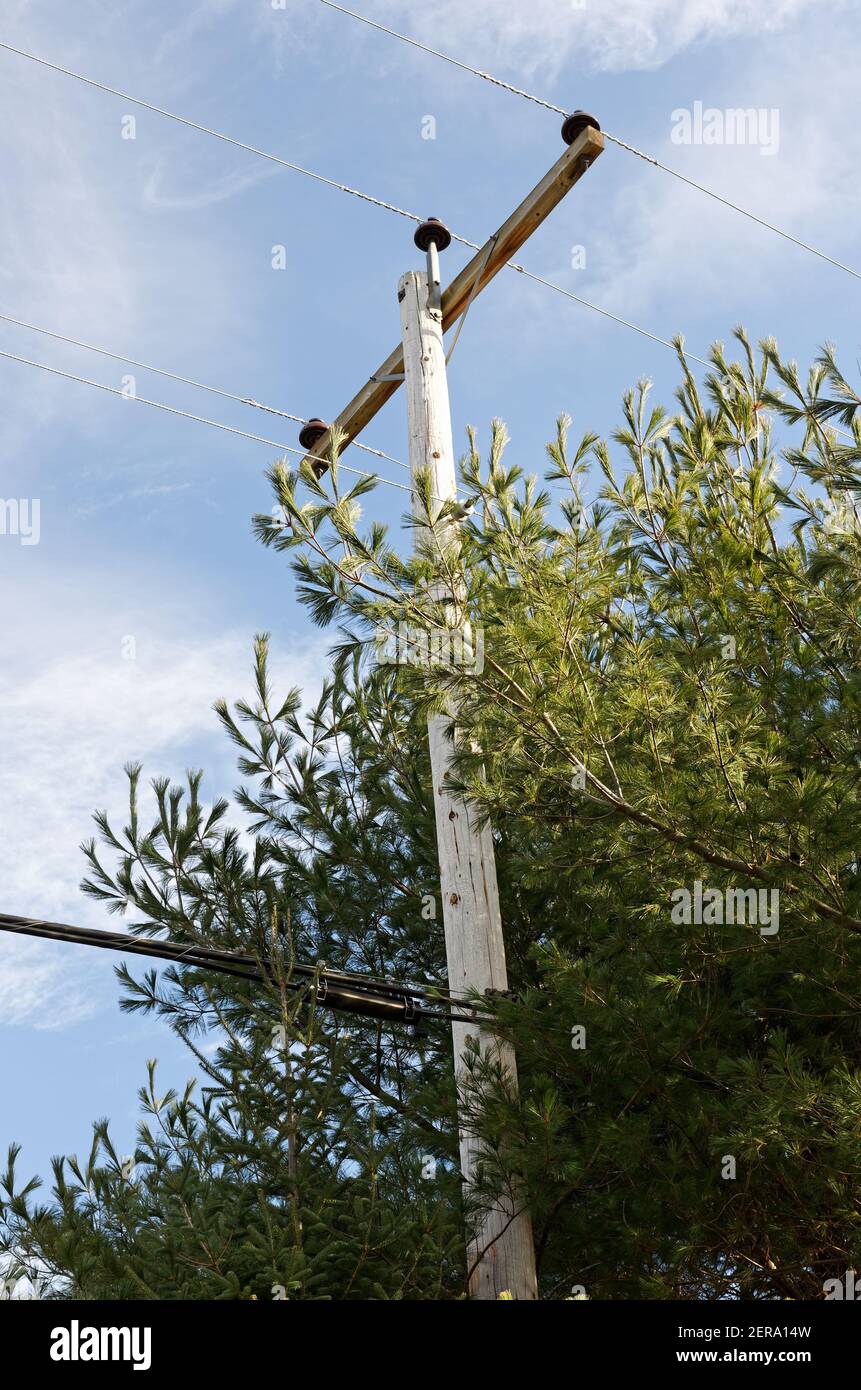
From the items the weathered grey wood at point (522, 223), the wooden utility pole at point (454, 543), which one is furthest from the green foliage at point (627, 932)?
the weathered grey wood at point (522, 223)

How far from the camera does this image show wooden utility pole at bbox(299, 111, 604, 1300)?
17.9 feet

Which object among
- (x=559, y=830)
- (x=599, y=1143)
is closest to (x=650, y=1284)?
→ (x=599, y=1143)

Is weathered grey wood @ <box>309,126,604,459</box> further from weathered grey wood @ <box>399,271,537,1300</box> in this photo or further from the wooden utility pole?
weathered grey wood @ <box>399,271,537,1300</box>

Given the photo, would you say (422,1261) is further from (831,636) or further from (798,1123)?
(831,636)

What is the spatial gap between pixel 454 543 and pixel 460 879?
160cm

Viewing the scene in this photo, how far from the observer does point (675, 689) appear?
5.33 meters

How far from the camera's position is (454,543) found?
539 cm

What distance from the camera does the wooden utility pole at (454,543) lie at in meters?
5.46

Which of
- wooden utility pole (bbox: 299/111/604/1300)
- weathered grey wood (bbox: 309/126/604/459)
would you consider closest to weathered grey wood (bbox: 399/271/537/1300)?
wooden utility pole (bbox: 299/111/604/1300)
